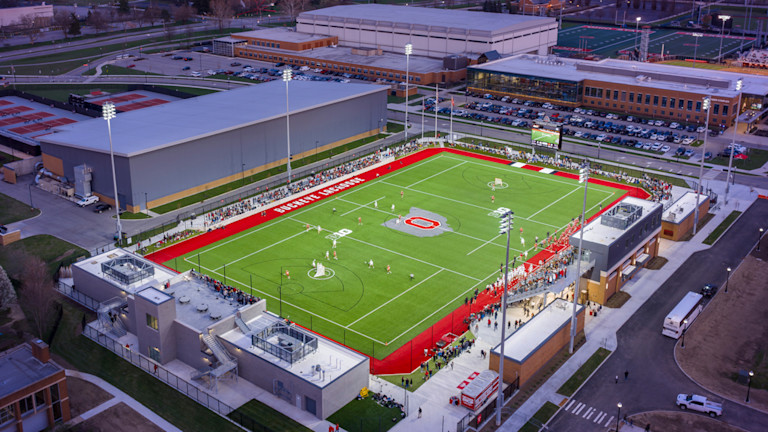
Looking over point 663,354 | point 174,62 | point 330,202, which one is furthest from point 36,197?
point 174,62

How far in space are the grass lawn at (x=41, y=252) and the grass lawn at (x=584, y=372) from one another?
49.0 meters

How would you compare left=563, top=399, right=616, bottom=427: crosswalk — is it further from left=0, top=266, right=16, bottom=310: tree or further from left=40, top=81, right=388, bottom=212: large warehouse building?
left=40, top=81, right=388, bottom=212: large warehouse building

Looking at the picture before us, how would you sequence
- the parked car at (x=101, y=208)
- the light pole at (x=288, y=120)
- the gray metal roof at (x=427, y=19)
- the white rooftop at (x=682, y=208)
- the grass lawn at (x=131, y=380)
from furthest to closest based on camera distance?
1. the gray metal roof at (x=427, y=19)
2. the light pole at (x=288, y=120)
3. the parked car at (x=101, y=208)
4. the white rooftop at (x=682, y=208)
5. the grass lawn at (x=131, y=380)

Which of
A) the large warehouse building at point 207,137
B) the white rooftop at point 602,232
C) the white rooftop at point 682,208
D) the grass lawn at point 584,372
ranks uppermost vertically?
the large warehouse building at point 207,137

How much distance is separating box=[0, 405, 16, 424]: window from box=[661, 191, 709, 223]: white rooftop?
66.6 metres

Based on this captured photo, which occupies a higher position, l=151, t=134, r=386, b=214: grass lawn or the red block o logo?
l=151, t=134, r=386, b=214: grass lawn

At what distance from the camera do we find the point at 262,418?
51.7 meters

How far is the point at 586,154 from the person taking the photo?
10981 cm

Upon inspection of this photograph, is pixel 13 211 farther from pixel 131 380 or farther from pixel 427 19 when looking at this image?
pixel 427 19

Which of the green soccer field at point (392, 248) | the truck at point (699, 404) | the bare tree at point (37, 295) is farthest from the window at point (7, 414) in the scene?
the truck at point (699, 404)

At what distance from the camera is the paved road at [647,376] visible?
52.1m

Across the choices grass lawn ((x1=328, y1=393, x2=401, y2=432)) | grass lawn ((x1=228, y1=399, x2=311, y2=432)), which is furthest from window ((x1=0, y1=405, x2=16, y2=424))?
grass lawn ((x1=328, y1=393, x2=401, y2=432))

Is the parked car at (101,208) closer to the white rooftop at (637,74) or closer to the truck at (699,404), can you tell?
the truck at (699,404)

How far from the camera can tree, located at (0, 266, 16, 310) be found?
211 feet
